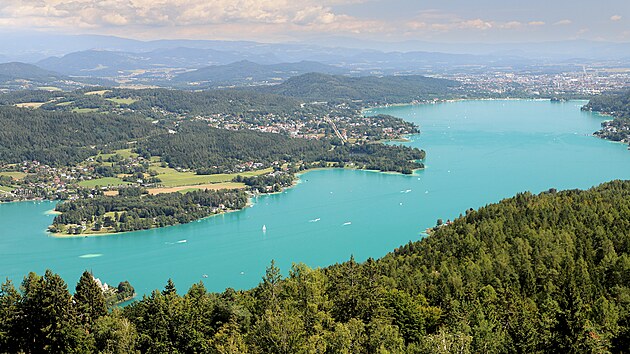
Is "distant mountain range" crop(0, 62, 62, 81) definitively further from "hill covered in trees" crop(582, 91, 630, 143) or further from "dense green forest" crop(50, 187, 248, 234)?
"hill covered in trees" crop(582, 91, 630, 143)

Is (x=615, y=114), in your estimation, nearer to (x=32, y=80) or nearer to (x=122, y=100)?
(x=122, y=100)

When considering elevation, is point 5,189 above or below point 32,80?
below

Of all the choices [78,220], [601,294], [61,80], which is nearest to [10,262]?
[78,220]

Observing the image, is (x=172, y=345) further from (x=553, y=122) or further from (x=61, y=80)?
(x=61, y=80)

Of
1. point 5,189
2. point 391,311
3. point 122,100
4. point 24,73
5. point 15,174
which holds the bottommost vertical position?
point 5,189

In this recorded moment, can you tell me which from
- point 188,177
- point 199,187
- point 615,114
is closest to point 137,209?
point 199,187

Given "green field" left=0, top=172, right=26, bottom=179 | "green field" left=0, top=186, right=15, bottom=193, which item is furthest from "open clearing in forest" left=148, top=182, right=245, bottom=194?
"green field" left=0, top=172, right=26, bottom=179
